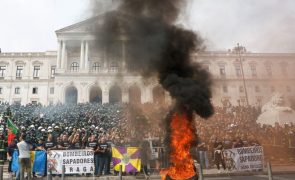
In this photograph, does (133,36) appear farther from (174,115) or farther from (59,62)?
(59,62)

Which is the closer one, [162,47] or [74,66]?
[162,47]

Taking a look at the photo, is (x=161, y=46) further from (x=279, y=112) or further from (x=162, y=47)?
(x=279, y=112)

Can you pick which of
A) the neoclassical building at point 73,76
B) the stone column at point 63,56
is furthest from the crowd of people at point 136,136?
the stone column at point 63,56

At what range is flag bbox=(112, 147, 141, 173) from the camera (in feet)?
40.6

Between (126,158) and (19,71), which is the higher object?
(19,71)

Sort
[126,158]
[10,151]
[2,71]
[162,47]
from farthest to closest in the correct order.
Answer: [2,71]
[10,151]
[126,158]
[162,47]

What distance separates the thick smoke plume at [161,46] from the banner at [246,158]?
15.0ft

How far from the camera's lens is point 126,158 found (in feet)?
40.7

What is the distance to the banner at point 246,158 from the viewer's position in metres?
13.3

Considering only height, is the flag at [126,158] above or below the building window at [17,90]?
below

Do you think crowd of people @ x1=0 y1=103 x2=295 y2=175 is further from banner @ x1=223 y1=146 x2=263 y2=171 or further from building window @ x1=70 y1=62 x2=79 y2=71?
building window @ x1=70 y1=62 x2=79 y2=71

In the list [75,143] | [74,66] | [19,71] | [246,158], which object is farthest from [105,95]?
[246,158]

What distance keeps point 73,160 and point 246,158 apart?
305 inches

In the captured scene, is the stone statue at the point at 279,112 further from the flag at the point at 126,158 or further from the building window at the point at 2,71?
the building window at the point at 2,71
